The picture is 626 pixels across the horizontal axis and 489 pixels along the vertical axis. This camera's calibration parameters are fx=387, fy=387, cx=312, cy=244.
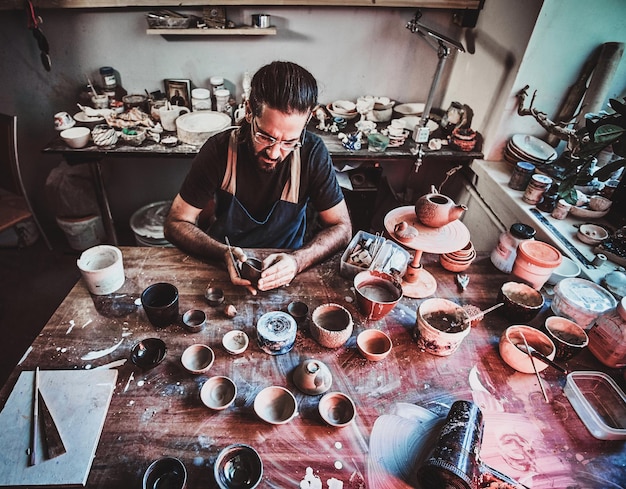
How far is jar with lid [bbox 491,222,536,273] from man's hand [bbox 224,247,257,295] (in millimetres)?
1344

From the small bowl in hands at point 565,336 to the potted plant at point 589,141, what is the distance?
91cm

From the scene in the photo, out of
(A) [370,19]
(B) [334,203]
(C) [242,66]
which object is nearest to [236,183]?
(B) [334,203]

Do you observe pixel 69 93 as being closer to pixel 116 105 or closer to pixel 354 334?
pixel 116 105

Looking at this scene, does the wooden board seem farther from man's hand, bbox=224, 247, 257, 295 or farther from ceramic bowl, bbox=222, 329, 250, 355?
man's hand, bbox=224, 247, 257, 295

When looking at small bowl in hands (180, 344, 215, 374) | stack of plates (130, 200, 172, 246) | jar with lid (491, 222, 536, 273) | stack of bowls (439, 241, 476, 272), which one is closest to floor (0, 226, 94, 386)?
stack of plates (130, 200, 172, 246)

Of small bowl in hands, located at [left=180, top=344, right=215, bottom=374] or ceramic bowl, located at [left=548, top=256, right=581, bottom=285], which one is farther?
ceramic bowl, located at [left=548, top=256, right=581, bottom=285]

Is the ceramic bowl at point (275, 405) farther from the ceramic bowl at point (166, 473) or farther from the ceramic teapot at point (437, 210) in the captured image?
the ceramic teapot at point (437, 210)

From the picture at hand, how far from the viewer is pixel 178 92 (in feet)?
12.4

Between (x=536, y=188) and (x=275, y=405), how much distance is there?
2407mm

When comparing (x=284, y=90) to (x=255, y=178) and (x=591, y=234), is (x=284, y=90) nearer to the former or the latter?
(x=255, y=178)

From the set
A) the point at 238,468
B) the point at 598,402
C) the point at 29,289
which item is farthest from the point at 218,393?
the point at 29,289

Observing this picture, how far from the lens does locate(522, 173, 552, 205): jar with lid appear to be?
275 centimetres

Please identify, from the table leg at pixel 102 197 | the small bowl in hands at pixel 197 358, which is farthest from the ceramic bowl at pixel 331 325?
the table leg at pixel 102 197

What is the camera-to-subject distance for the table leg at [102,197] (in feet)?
11.1
